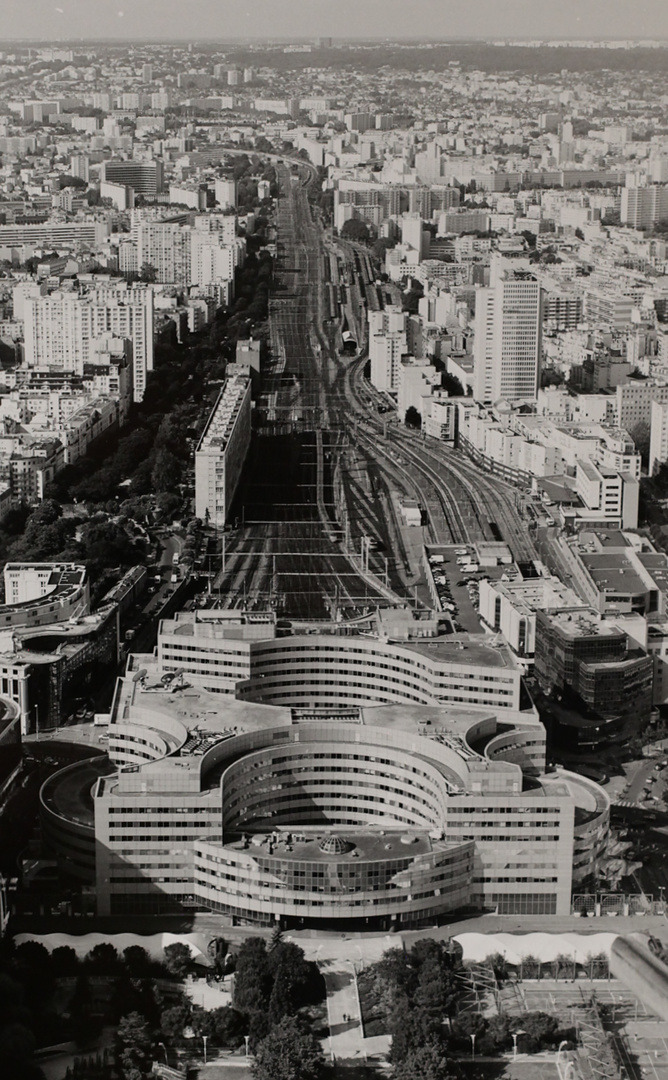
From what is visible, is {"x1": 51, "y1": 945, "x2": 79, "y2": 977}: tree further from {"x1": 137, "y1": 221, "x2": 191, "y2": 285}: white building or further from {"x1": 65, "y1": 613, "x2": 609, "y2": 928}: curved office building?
{"x1": 137, "y1": 221, "x2": 191, "y2": 285}: white building

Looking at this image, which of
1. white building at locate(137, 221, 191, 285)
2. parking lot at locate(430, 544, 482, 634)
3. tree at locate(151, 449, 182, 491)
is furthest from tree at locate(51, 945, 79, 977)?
white building at locate(137, 221, 191, 285)

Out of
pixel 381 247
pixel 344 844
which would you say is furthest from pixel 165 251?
pixel 344 844

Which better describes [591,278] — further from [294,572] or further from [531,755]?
[531,755]

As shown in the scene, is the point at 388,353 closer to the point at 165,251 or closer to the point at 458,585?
the point at 165,251

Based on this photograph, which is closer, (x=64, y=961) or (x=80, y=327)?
(x=64, y=961)

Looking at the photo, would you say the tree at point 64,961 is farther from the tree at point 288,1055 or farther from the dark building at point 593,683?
the dark building at point 593,683

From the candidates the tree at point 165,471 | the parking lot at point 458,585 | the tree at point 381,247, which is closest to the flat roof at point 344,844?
the parking lot at point 458,585

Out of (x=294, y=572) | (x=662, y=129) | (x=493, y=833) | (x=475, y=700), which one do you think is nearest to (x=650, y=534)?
(x=294, y=572)
